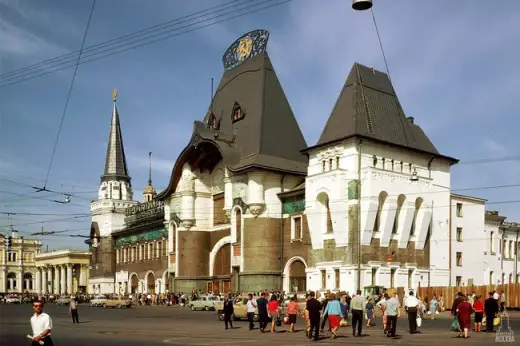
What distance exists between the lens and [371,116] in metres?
50.3

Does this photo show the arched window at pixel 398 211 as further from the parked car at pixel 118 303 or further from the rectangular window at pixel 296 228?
the parked car at pixel 118 303

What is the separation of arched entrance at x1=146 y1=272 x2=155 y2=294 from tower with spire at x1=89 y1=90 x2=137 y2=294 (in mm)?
11716

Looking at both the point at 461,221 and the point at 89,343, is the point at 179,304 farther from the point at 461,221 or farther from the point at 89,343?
the point at 89,343

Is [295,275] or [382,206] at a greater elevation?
[382,206]

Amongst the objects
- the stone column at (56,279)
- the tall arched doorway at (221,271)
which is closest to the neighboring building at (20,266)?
the stone column at (56,279)

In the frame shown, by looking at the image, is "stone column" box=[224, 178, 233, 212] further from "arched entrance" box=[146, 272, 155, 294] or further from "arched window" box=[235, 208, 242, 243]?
"arched entrance" box=[146, 272, 155, 294]

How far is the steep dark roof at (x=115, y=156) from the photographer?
92938 millimetres

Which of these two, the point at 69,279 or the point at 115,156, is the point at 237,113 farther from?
the point at 69,279

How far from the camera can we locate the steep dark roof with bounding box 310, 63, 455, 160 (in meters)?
49.1

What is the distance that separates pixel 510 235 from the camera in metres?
64.3

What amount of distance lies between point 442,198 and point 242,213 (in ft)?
50.0

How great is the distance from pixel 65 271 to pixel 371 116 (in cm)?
8459

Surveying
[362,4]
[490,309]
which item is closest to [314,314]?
[490,309]

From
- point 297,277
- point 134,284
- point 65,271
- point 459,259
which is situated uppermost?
point 459,259
